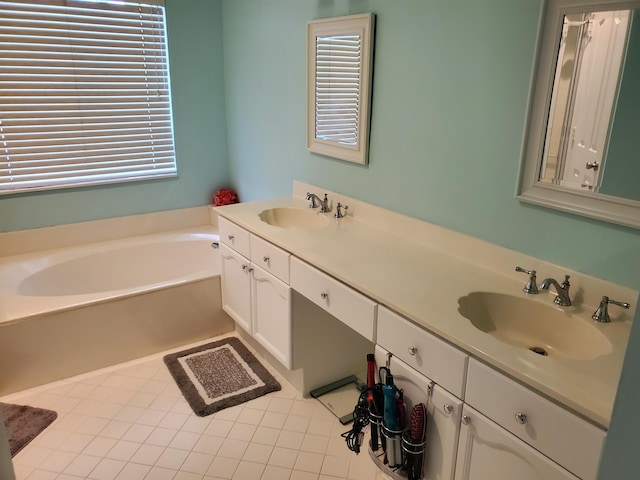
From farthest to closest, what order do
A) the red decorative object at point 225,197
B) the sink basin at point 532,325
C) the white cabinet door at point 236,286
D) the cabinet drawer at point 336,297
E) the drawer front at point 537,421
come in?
the red decorative object at point 225,197
the white cabinet door at point 236,286
the cabinet drawer at point 336,297
the sink basin at point 532,325
the drawer front at point 537,421

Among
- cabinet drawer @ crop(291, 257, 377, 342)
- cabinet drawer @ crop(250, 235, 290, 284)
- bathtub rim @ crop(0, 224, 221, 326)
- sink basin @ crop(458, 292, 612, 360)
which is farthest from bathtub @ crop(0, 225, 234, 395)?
sink basin @ crop(458, 292, 612, 360)

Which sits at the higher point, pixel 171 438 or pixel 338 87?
pixel 338 87

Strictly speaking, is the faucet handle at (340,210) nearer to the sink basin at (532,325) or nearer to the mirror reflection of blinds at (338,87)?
the mirror reflection of blinds at (338,87)

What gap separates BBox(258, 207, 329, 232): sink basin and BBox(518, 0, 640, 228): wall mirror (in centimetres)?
126

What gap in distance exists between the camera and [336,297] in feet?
6.28

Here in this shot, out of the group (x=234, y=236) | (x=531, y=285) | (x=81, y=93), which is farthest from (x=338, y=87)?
(x=81, y=93)

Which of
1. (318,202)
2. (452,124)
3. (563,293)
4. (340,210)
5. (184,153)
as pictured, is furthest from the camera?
(184,153)

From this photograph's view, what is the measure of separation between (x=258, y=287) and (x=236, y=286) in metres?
0.29

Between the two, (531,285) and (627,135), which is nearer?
(627,135)

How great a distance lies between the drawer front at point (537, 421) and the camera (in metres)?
1.15

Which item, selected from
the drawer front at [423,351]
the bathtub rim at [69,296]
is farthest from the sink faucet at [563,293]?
the bathtub rim at [69,296]

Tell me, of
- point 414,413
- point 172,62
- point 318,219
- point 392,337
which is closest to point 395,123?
point 318,219

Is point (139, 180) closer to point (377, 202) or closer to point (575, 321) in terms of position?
point (377, 202)

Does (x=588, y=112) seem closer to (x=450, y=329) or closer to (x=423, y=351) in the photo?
(x=450, y=329)
